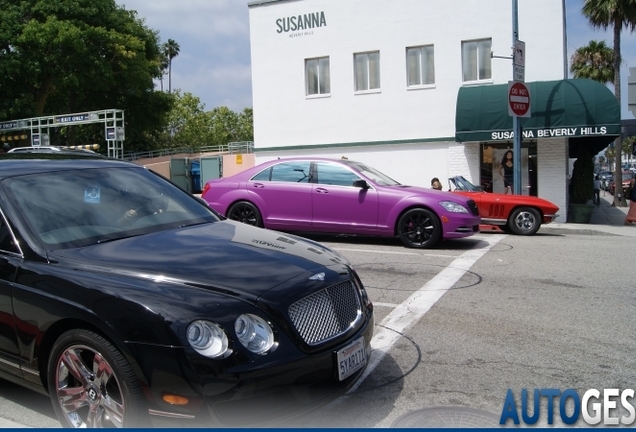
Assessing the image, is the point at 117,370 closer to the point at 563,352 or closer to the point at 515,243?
the point at 563,352

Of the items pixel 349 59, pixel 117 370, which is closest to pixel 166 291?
pixel 117 370

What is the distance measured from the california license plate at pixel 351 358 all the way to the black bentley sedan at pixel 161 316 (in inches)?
0.5

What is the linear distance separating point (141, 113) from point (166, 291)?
40.0 meters

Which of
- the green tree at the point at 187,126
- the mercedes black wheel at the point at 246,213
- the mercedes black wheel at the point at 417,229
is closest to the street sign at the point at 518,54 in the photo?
the mercedes black wheel at the point at 417,229

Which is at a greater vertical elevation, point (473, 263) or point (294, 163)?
point (294, 163)

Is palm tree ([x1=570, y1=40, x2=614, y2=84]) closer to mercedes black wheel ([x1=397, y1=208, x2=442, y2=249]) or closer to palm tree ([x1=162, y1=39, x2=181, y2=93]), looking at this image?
mercedes black wheel ([x1=397, y1=208, x2=442, y2=249])

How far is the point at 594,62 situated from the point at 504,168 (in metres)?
25.6

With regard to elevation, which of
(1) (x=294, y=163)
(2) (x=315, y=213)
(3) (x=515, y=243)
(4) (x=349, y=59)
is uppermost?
(4) (x=349, y=59)

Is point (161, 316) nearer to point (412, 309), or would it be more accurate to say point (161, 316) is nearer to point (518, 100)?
point (412, 309)

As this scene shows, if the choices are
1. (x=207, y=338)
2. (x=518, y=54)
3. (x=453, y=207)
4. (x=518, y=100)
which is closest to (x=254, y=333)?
(x=207, y=338)

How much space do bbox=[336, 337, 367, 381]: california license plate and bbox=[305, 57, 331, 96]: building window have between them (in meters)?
18.5

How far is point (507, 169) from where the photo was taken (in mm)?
18984

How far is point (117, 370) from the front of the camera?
3262 millimetres

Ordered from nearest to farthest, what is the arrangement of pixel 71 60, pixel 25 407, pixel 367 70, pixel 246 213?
pixel 25 407, pixel 246 213, pixel 367 70, pixel 71 60
